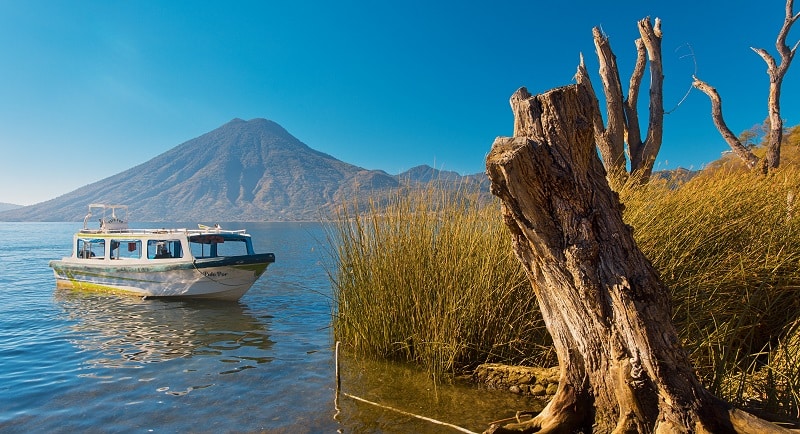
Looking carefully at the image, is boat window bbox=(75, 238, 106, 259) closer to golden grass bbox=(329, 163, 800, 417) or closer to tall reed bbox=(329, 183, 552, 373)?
golden grass bbox=(329, 163, 800, 417)

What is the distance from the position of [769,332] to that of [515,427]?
2658 millimetres

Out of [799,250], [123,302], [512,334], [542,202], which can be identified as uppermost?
[542,202]

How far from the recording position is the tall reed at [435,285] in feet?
18.2

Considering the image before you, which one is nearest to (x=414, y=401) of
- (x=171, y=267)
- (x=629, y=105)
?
(x=629, y=105)

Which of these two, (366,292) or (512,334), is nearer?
(512,334)

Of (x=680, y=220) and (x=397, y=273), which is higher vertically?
(x=680, y=220)

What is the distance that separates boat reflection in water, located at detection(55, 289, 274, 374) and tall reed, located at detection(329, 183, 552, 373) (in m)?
2.58

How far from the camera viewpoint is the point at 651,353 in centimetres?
297

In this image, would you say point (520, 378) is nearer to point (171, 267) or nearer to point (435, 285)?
point (435, 285)

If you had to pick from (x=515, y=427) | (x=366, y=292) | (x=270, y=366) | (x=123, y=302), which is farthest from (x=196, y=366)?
(x=123, y=302)

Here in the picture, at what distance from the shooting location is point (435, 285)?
5.83 m

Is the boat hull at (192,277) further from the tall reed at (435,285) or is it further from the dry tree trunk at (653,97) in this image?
the dry tree trunk at (653,97)

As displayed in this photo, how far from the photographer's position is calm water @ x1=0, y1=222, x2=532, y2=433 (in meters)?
5.03

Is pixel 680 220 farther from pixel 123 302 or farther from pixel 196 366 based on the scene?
pixel 123 302
